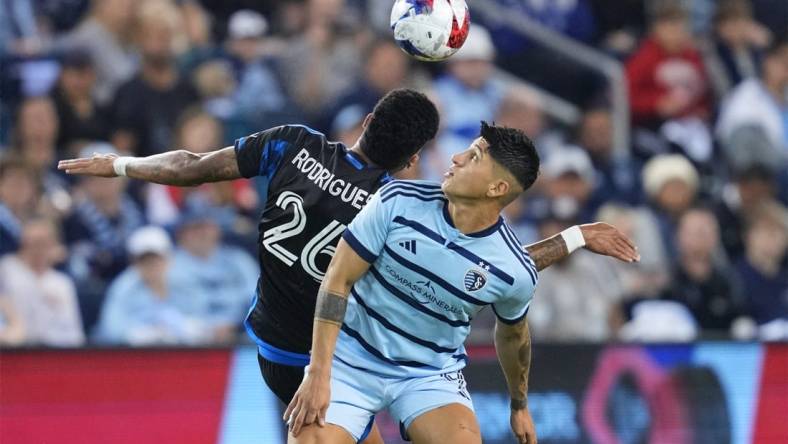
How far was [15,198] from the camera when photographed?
393 inches

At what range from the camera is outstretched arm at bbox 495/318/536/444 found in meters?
6.12

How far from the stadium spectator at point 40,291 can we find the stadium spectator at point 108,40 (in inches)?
76.2

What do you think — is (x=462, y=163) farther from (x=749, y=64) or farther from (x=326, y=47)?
(x=749, y=64)

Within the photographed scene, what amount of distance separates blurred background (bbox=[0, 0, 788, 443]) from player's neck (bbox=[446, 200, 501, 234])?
319 cm

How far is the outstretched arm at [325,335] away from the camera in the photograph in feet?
18.4

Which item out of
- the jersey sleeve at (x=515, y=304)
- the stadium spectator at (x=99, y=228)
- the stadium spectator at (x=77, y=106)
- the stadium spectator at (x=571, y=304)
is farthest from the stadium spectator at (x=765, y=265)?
the jersey sleeve at (x=515, y=304)

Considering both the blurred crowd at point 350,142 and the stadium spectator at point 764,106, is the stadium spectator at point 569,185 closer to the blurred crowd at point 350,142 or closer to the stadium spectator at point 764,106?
the blurred crowd at point 350,142


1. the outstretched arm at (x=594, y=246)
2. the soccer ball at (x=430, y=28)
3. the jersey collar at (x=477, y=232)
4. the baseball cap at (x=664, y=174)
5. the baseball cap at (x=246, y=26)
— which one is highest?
the soccer ball at (x=430, y=28)

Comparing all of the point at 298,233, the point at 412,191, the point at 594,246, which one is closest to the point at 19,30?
the point at 298,233

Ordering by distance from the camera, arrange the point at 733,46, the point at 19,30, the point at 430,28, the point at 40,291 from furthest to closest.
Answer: the point at 733,46
the point at 19,30
the point at 40,291
the point at 430,28

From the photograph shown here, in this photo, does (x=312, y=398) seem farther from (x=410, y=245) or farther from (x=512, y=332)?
(x=512, y=332)

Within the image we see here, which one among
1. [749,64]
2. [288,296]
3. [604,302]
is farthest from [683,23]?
[288,296]

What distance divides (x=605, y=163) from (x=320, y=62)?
2616 mm

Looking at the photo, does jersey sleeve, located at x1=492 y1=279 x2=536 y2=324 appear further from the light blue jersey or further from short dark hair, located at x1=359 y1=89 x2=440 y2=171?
short dark hair, located at x1=359 y1=89 x2=440 y2=171
